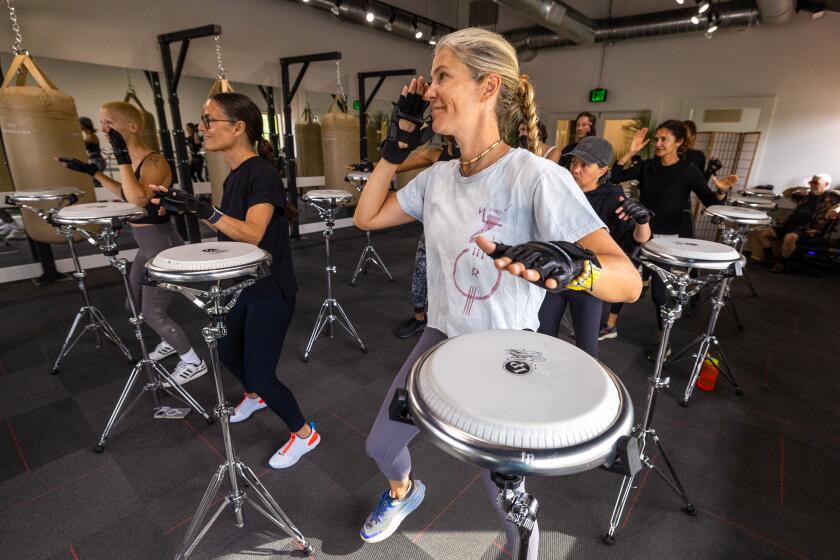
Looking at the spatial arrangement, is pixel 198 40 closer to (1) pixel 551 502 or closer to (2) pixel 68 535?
(2) pixel 68 535

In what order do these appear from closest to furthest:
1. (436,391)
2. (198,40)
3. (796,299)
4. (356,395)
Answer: (436,391) → (356,395) → (796,299) → (198,40)

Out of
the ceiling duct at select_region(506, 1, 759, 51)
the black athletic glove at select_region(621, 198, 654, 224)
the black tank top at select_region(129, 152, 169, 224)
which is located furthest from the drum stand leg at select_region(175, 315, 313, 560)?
the ceiling duct at select_region(506, 1, 759, 51)

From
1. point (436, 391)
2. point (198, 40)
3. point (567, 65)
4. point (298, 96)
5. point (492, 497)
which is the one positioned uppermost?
point (567, 65)

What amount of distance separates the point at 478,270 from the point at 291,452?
1496 mm

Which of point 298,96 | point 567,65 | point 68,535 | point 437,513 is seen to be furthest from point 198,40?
point 567,65

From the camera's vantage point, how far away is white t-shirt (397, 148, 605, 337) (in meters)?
1.05

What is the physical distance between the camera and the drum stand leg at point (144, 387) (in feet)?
7.12

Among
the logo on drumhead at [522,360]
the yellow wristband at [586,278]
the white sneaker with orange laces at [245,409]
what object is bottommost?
the white sneaker with orange laces at [245,409]

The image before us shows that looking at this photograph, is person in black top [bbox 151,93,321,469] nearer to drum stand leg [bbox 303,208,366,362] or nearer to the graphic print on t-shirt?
the graphic print on t-shirt

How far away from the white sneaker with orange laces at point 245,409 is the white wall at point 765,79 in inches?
355

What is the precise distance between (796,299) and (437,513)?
5.23 metres

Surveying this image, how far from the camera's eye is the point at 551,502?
6.18ft

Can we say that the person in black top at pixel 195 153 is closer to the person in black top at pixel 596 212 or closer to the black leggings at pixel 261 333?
the black leggings at pixel 261 333

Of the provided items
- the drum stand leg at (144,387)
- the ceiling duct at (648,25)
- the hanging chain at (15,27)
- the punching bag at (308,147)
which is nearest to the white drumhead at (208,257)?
the drum stand leg at (144,387)
